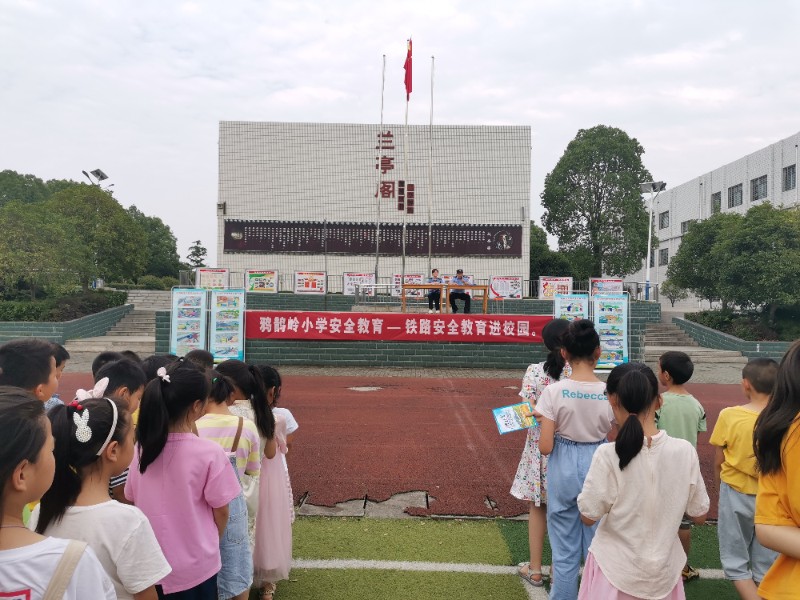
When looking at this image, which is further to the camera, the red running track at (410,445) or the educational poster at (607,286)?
the educational poster at (607,286)

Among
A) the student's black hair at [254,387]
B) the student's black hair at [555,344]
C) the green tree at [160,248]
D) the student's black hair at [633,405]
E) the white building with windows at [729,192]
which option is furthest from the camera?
the green tree at [160,248]

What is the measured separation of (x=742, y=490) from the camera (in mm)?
3121

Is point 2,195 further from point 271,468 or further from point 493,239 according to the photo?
point 271,468

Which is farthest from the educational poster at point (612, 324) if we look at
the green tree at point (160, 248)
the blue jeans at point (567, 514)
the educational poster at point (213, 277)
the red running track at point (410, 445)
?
the green tree at point (160, 248)

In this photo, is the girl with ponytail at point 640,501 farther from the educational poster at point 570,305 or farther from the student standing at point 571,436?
the educational poster at point 570,305

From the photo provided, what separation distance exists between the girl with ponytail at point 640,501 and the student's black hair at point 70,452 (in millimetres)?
1848

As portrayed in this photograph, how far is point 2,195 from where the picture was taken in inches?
1452

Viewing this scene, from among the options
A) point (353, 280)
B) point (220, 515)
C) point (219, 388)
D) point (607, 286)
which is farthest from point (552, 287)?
point (220, 515)

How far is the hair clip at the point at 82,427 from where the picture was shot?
1895 mm

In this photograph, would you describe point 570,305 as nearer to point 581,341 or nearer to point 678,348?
point 678,348

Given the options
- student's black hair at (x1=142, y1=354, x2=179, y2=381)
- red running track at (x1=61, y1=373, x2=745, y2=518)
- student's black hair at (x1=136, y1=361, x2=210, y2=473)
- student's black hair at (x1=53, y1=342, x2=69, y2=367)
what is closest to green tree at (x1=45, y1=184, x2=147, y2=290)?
red running track at (x1=61, y1=373, x2=745, y2=518)

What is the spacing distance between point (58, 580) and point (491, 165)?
25.9m

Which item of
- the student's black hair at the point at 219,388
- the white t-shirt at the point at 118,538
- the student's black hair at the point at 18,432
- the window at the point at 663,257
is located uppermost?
the window at the point at 663,257

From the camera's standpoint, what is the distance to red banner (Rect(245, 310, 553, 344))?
46.7 ft
